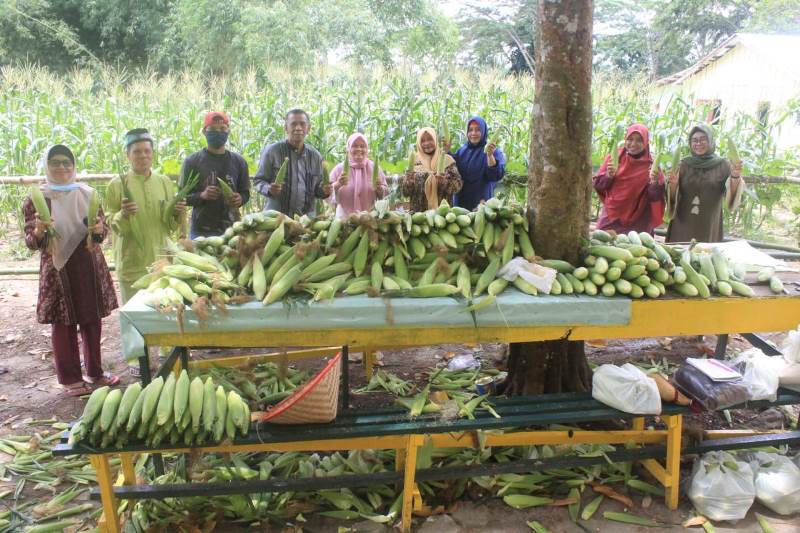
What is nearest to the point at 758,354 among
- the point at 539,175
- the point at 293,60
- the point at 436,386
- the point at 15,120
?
the point at 539,175

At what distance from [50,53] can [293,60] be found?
9.76 m

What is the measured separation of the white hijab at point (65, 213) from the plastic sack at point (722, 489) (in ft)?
14.7

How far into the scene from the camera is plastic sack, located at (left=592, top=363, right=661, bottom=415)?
3.12 meters

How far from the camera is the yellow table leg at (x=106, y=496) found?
9.08ft

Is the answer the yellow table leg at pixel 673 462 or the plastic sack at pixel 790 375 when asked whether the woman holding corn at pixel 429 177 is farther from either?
the plastic sack at pixel 790 375

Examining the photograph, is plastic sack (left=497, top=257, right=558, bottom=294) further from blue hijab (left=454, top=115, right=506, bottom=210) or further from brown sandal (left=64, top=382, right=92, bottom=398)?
brown sandal (left=64, top=382, right=92, bottom=398)

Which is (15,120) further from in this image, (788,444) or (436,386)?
(788,444)

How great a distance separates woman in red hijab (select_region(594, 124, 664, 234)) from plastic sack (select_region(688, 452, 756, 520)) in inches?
98.7

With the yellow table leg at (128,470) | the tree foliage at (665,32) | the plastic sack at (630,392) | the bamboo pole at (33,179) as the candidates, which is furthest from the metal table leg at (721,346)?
the tree foliage at (665,32)

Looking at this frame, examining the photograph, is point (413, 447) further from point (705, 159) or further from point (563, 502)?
point (705, 159)

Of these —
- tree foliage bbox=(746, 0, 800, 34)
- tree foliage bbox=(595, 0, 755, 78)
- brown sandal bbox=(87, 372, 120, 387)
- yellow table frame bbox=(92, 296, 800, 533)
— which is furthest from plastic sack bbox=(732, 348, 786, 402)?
tree foliage bbox=(746, 0, 800, 34)

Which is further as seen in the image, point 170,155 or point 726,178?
point 170,155

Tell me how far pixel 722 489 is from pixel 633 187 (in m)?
2.85

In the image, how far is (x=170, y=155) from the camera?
779cm
